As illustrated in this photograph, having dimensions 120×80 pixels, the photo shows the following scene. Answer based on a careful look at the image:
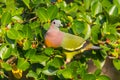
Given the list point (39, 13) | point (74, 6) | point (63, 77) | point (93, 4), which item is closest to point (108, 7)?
point (93, 4)

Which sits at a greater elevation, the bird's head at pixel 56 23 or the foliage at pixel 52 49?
the bird's head at pixel 56 23

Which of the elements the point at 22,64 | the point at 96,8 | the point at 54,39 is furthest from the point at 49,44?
the point at 96,8

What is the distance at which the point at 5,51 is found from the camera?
4.78ft

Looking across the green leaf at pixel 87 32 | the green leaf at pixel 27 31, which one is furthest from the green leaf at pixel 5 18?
the green leaf at pixel 87 32

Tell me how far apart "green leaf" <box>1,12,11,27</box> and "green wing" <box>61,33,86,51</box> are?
0.85 ft

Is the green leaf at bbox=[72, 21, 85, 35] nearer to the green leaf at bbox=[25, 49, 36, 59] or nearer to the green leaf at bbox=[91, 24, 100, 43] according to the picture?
the green leaf at bbox=[91, 24, 100, 43]

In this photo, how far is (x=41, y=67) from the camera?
1.51m

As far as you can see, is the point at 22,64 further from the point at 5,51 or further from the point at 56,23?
the point at 56,23

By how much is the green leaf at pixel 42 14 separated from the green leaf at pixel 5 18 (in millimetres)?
124

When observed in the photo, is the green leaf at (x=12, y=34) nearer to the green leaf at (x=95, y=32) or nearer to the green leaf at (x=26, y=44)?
the green leaf at (x=26, y=44)

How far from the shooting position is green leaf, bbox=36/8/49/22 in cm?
154

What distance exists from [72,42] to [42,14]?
184mm

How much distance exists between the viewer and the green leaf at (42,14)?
154 cm

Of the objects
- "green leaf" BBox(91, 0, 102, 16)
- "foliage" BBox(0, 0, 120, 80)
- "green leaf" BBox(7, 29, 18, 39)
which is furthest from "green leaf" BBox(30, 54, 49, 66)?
"green leaf" BBox(91, 0, 102, 16)
